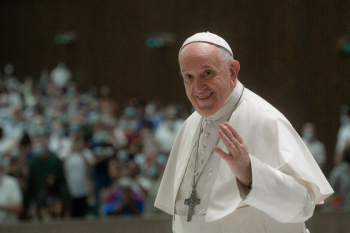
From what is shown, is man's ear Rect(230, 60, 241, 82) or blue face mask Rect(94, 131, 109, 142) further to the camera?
blue face mask Rect(94, 131, 109, 142)

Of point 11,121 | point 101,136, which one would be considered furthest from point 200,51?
point 11,121

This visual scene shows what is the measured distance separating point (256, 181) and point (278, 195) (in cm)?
Result: 12

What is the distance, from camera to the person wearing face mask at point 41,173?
5.43 m

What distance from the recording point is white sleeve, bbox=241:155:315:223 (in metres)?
1.87

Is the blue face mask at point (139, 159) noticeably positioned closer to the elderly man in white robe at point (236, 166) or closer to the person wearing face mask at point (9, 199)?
the person wearing face mask at point (9, 199)

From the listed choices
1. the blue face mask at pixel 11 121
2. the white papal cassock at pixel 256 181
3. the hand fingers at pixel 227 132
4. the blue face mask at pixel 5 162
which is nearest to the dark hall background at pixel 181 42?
the blue face mask at pixel 11 121

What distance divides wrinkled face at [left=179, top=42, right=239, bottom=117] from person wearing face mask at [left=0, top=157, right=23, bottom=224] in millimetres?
3655

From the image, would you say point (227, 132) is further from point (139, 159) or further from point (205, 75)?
point (139, 159)

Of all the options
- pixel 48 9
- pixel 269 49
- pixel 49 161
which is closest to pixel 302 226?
pixel 49 161

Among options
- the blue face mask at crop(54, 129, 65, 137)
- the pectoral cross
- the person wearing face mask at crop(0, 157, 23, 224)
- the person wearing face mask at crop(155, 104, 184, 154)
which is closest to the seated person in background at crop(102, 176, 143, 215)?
the person wearing face mask at crop(0, 157, 23, 224)

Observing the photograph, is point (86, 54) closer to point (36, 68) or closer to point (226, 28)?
point (36, 68)

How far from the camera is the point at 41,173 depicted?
5508 millimetres

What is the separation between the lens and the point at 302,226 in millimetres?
2160

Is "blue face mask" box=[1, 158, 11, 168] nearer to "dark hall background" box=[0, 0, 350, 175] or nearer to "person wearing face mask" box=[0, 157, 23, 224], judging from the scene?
"person wearing face mask" box=[0, 157, 23, 224]
